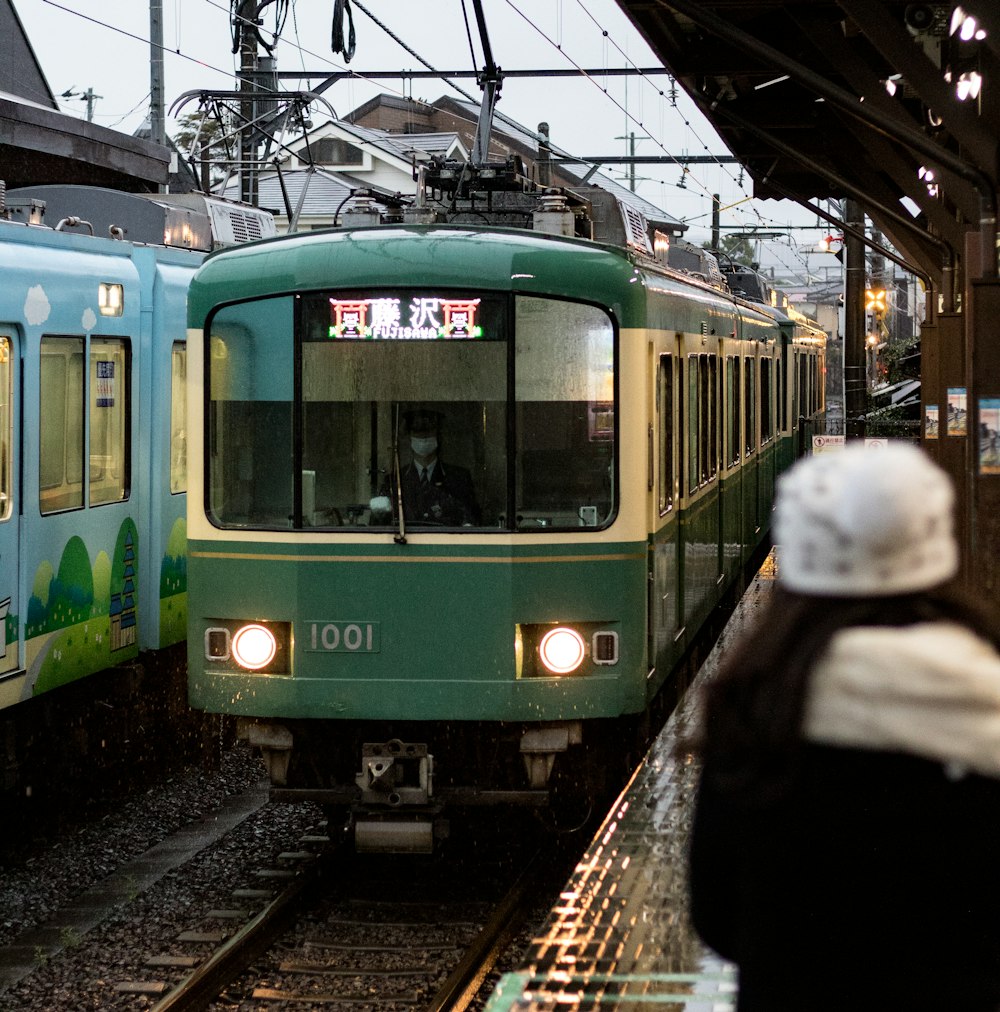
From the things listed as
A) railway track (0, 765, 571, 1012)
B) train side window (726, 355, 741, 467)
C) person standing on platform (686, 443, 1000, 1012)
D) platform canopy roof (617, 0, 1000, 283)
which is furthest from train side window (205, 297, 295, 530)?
person standing on platform (686, 443, 1000, 1012)

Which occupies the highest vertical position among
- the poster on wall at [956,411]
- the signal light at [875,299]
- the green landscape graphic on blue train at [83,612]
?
the signal light at [875,299]

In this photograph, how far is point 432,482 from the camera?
716 centimetres

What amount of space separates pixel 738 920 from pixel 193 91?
15297mm

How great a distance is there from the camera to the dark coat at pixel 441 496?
7133mm

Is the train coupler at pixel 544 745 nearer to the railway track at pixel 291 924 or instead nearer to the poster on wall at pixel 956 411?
the railway track at pixel 291 924

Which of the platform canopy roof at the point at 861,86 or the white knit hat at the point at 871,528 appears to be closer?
the white knit hat at the point at 871,528

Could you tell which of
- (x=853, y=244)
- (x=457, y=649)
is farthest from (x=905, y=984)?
(x=853, y=244)

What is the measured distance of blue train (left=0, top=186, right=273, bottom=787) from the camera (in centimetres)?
811

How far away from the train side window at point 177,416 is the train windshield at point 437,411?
111 inches

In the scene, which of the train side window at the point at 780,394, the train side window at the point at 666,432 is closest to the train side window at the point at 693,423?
the train side window at the point at 666,432

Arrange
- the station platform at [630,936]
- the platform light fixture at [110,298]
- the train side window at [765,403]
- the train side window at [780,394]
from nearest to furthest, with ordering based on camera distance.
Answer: the station platform at [630,936] < the platform light fixture at [110,298] < the train side window at [765,403] < the train side window at [780,394]

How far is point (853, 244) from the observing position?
21172 millimetres

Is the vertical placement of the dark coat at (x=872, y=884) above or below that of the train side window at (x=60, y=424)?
below

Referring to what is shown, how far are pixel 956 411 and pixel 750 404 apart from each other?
11.3 ft
